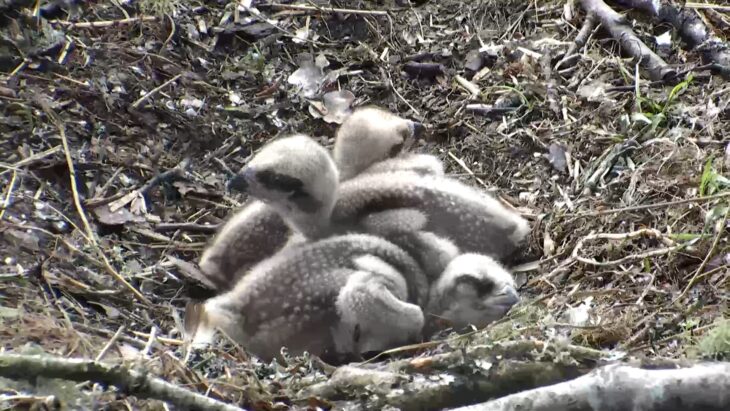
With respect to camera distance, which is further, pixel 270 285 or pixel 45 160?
pixel 45 160

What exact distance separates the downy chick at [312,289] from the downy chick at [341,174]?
0.17 m

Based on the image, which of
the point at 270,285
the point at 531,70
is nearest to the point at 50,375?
the point at 270,285

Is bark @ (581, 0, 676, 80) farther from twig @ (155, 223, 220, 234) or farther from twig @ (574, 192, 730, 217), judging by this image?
twig @ (155, 223, 220, 234)

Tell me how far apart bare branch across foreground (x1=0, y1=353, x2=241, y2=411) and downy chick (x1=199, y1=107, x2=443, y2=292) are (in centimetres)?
161

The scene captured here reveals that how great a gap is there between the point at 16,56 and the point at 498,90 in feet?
8.64

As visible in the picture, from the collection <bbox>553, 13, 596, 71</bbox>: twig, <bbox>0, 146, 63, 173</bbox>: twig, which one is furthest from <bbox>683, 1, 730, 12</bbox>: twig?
<bbox>0, 146, 63, 173</bbox>: twig

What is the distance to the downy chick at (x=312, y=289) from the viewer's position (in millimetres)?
3547

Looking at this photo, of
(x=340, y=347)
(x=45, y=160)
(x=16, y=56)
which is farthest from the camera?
(x=16, y=56)

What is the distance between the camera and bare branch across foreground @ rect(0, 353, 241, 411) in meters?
2.35

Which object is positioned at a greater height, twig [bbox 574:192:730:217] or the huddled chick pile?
twig [bbox 574:192:730:217]

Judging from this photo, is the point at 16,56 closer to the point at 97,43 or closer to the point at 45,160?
the point at 97,43

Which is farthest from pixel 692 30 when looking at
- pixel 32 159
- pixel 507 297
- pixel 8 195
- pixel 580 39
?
pixel 8 195

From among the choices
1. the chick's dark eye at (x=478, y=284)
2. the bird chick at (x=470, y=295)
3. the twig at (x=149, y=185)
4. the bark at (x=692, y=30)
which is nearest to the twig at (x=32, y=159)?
the twig at (x=149, y=185)

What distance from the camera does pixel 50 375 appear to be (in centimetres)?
237
